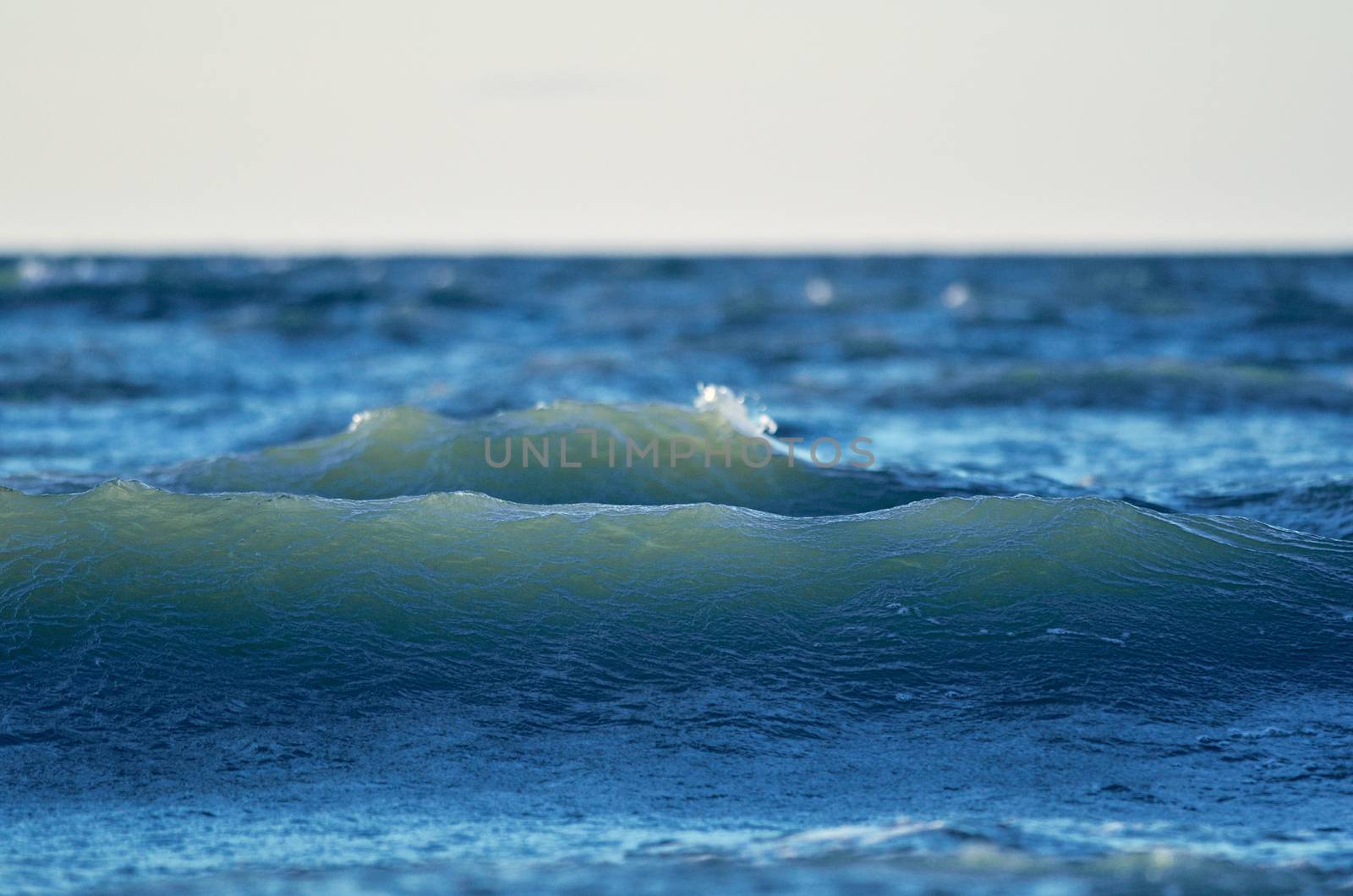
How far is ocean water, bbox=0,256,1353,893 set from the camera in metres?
3.44

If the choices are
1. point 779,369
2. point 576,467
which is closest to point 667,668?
point 576,467

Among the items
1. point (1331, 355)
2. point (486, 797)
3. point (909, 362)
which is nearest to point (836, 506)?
point (486, 797)

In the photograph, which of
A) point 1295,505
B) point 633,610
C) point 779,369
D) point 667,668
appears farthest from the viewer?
point 779,369

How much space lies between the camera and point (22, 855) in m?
3.43

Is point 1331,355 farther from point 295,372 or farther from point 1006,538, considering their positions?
point 1006,538

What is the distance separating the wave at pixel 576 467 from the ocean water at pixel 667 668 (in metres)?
0.03

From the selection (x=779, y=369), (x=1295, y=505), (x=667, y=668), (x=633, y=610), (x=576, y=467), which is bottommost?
(x=667, y=668)

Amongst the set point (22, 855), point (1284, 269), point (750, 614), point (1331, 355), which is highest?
point (1284, 269)

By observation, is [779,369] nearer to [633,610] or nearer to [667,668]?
[633,610]

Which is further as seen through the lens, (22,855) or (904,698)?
(904,698)

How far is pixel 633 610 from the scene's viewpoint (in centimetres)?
514

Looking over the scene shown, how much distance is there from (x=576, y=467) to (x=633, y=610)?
9.06 ft

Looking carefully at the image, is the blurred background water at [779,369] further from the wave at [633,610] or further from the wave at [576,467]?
the wave at [633,610]

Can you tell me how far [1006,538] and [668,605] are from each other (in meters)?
1.58
